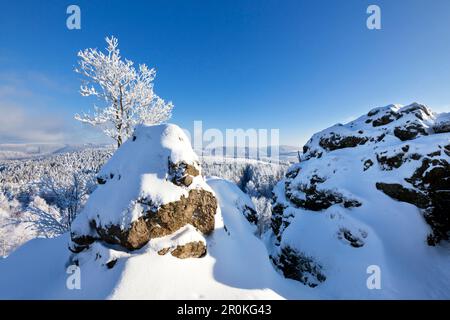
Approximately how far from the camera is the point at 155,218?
6.46 meters

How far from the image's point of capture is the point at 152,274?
17.5 feet

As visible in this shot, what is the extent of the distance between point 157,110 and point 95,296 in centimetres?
1136

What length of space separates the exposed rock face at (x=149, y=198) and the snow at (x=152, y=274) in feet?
1.11

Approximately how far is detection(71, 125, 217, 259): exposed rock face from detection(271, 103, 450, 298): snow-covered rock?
24.6 ft

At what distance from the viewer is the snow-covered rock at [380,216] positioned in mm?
9531

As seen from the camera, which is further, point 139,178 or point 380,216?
point 380,216

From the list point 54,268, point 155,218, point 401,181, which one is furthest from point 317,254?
point 54,268

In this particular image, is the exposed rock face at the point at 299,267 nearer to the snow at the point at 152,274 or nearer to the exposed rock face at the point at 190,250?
the snow at the point at 152,274

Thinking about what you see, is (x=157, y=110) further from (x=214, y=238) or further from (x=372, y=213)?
(x=372, y=213)

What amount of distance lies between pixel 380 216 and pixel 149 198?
12255 mm

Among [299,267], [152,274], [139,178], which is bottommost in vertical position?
[299,267]

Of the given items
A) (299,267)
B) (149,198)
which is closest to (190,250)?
(149,198)

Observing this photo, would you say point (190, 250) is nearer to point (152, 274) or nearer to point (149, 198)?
point (152, 274)

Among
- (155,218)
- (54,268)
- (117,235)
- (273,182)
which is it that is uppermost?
(155,218)
